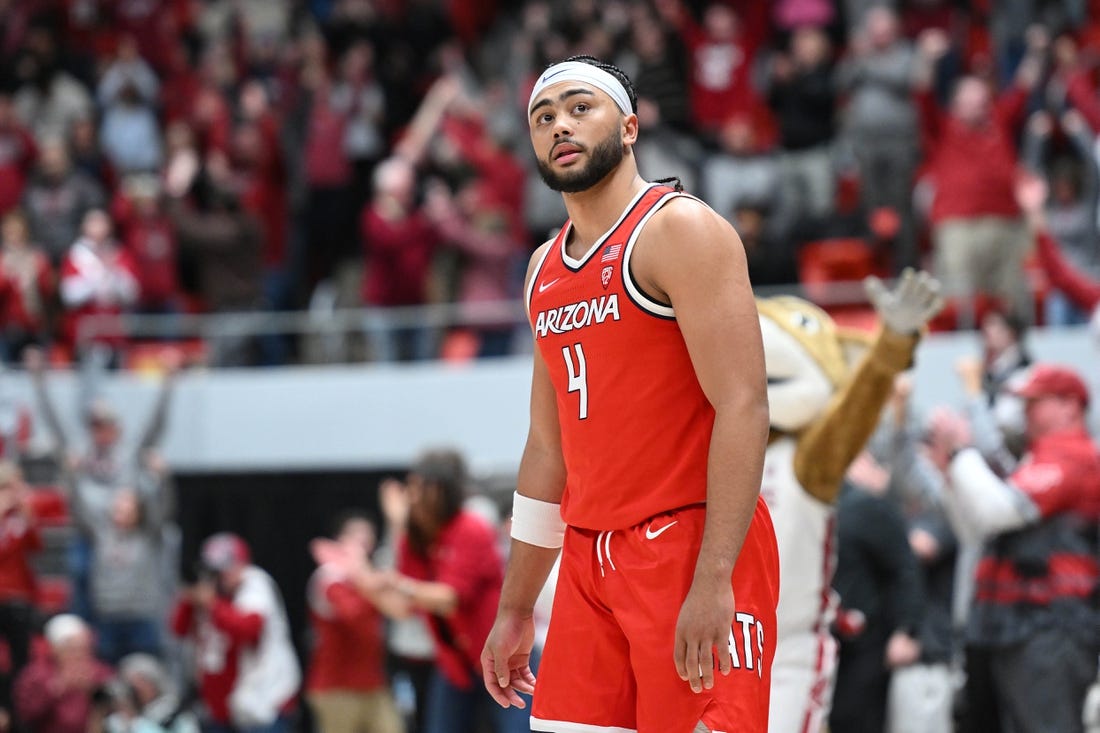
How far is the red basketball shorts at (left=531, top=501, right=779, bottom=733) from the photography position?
3.96 meters

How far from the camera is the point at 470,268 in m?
14.2

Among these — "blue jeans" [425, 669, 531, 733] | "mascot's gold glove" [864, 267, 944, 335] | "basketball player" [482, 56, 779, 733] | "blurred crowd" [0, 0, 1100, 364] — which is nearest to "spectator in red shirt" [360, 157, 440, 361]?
"blurred crowd" [0, 0, 1100, 364]

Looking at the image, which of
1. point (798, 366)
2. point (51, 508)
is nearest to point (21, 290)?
point (51, 508)

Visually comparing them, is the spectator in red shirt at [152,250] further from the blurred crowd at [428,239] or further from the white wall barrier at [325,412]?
the white wall barrier at [325,412]

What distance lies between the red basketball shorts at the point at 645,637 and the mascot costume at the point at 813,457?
1698mm

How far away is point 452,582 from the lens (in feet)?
25.6

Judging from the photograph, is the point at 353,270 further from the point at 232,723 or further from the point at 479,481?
the point at 232,723

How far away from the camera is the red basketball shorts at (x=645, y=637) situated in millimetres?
3955

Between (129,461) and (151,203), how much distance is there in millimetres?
3095

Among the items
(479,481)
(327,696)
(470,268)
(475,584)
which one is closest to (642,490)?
(475,584)

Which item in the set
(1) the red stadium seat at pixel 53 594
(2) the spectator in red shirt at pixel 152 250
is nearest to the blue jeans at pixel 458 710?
(1) the red stadium seat at pixel 53 594

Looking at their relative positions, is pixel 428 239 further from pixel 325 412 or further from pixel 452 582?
pixel 452 582

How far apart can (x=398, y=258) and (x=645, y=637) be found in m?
10.5

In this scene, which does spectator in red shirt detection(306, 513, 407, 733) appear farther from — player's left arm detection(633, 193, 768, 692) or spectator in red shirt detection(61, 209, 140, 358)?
player's left arm detection(633, 193, 768, 692)
